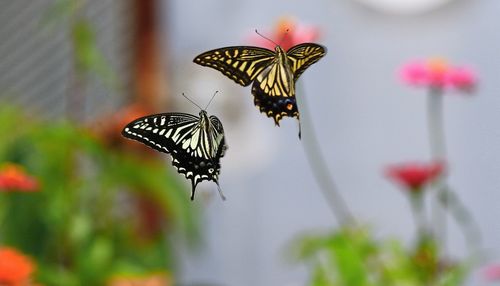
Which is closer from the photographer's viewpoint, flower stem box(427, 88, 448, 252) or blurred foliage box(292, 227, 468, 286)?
blurred foliage box(292, 227, 468, 286)

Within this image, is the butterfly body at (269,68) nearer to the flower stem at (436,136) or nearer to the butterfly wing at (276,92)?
the butterfly wing at (276,92)

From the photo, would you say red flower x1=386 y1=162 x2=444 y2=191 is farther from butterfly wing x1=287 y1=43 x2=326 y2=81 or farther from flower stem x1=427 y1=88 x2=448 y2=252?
butterfly wing x1=287 y1=43 x2=326 y2=81

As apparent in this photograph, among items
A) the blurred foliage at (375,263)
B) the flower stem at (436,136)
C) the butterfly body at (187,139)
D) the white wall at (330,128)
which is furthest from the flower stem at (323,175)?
the butterfly body at (187,139)

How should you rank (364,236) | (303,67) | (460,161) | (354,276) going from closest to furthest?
1. (303,67)
2. (354,276)
3. (364,236)
4. (460,161)

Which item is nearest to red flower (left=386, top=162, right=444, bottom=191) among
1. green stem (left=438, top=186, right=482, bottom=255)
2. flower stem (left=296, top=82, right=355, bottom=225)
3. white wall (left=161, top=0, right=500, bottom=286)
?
green stem (left=438, top=186, right=482, bottom=255)

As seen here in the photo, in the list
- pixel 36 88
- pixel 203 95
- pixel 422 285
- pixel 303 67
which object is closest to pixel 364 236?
pixel 422 285

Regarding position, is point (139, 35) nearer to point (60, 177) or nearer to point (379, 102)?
point (379, 102)

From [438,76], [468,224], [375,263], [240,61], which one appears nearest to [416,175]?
[375,263]
